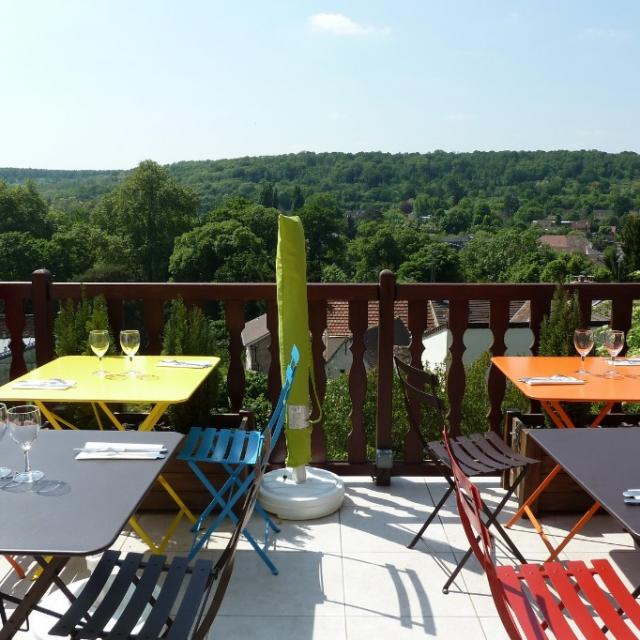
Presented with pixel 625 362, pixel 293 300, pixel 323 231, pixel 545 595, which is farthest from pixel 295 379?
pixel 323 231

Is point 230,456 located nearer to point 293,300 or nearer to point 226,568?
point 293,300

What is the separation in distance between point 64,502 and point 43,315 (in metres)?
2.40

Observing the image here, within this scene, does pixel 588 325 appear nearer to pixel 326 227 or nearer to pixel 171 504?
pixel 171 504

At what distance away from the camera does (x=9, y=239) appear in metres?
50.3

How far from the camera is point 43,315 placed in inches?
161

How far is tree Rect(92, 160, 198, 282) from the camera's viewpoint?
55.2 meters

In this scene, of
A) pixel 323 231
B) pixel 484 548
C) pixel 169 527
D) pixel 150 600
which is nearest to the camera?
pixel 484 548

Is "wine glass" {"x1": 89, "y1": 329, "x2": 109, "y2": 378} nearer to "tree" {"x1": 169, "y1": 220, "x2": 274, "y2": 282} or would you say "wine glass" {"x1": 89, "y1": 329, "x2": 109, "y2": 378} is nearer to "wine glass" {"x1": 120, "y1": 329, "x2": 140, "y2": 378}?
"wine glass" {"x1": 120, "y1": 329, "x2": 140, "y2": 378}

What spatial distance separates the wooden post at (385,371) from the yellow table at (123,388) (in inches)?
37.7

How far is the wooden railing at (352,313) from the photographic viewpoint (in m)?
4.05

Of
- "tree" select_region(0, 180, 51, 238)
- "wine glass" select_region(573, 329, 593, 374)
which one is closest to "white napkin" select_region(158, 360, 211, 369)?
"wine glass" select_region(573, 329, 593, 374)

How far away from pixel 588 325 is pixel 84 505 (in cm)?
313

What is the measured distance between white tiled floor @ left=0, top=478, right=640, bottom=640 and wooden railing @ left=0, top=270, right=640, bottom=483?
46 centimetres

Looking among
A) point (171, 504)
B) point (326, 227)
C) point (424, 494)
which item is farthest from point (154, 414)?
point (326, 227)
